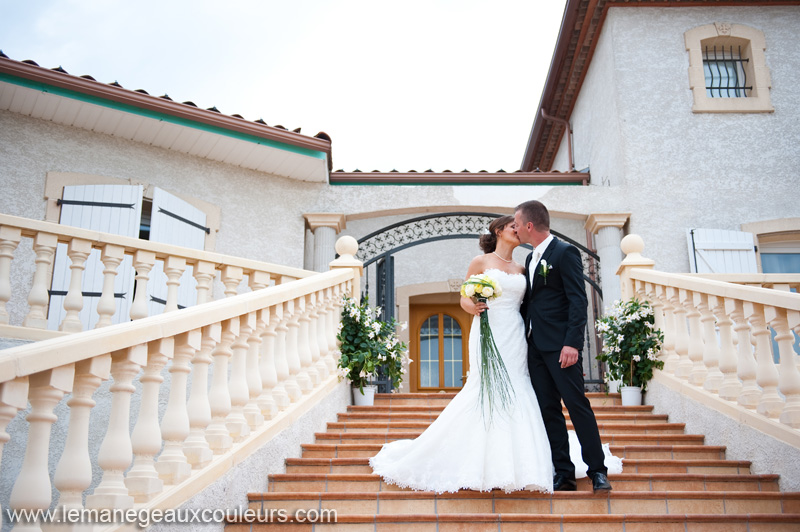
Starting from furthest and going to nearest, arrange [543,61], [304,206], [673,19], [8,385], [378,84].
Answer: [378,84] < [543,61] < [673,19] < [304,206] < [8,385]

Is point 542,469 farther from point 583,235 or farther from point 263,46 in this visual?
point 263,46

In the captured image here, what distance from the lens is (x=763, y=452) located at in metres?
4.63

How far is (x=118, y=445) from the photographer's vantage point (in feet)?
9.77

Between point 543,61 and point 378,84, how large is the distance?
717 centimetres

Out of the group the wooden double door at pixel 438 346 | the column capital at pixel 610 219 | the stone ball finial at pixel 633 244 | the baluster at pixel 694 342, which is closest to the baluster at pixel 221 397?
the baluster at pixel 694 342

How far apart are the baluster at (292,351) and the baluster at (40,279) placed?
2015 mm

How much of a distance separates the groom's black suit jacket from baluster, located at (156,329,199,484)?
2172 mm

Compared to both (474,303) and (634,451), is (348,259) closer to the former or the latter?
(474,303)

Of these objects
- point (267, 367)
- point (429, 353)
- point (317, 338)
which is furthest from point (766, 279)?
point (429, 353)

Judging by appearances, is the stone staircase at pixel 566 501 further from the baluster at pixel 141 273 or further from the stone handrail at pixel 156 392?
the baluster at pixel 141 273

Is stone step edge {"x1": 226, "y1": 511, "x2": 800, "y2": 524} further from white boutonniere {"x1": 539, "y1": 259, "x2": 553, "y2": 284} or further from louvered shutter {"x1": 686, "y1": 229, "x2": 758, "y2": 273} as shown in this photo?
louvered shutter {"x1": 686, "y1": 229, "x2": 758, "y2": 273}

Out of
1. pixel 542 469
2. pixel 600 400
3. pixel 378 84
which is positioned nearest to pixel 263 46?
pixel 378 84

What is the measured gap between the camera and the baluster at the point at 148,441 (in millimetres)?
3143

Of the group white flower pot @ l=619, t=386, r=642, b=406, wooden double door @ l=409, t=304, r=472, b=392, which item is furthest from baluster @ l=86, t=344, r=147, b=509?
wooden double door @ l=409, t=304, r=472, b=392
